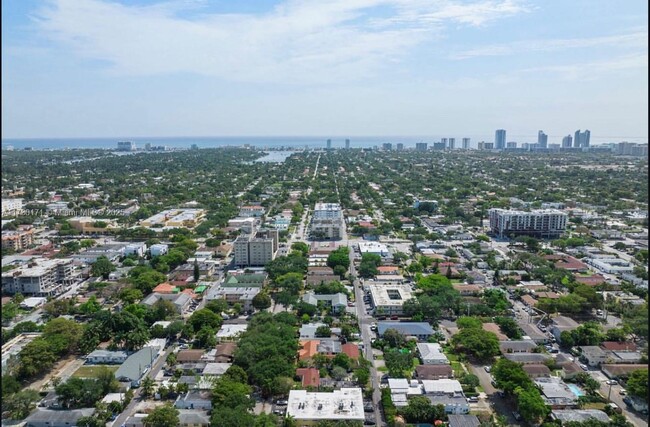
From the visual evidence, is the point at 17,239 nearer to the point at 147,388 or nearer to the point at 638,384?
the point at 147,388

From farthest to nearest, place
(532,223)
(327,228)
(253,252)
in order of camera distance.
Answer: (532,223), (327,228), (253,252)

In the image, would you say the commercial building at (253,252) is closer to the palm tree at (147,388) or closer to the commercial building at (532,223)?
the palm tree at (147,388)

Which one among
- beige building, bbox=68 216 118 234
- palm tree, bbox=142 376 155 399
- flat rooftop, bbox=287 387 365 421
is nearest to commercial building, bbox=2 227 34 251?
beige building, bbox=68 216 118 234

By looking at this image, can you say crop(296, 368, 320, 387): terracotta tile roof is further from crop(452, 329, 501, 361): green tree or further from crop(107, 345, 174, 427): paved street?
crop(452, 329, 501, 361): green tree

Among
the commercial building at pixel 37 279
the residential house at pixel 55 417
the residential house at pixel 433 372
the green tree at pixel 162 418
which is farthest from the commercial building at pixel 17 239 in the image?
the residential house at pixel 433 372

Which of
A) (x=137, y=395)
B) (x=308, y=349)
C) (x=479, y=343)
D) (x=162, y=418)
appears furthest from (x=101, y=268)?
(x=479, y=343)

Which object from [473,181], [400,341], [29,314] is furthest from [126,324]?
[473,181]
